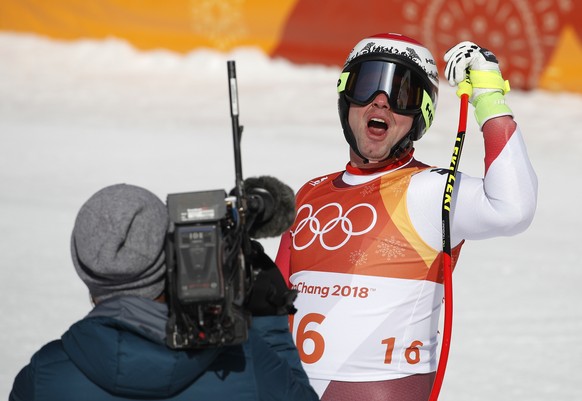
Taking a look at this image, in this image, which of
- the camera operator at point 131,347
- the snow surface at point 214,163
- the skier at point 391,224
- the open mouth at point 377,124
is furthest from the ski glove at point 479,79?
the snow surface at point 214,163

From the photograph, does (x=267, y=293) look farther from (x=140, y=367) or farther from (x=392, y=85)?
(x=392, y=85)

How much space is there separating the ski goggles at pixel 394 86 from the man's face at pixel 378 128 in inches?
0.8

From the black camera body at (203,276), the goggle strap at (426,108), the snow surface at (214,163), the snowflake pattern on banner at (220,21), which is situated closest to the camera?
the black camera body at (203,276)

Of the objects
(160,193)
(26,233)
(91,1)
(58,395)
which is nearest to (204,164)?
(160,193)

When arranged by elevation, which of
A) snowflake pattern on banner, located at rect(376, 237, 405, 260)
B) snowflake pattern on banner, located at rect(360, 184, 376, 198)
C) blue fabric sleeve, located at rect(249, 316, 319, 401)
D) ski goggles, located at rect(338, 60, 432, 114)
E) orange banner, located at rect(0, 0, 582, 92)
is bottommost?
blue fabric sleeve, located at rect(249, 316, 319, 401)

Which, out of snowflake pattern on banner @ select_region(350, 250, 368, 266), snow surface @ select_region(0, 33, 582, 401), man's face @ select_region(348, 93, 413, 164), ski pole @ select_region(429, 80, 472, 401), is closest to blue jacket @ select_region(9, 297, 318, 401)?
ski pole @ select_region(429, 80, 472, 401)

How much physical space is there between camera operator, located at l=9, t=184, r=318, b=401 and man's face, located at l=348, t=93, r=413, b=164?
1.15 metres

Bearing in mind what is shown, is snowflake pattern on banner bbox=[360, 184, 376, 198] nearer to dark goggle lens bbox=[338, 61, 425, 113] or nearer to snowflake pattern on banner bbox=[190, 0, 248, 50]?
dark goggle lens bbox=[338, 61, 425, 113]

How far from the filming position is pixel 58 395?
1987 millimetres

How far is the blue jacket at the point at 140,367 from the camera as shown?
1925 millimetres

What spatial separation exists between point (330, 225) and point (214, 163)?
16.4 feet

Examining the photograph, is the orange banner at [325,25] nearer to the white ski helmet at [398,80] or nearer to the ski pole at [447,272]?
the white ski helmet at [398,80]

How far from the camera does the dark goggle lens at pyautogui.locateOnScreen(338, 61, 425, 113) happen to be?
3096 millimetres

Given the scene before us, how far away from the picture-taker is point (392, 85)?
122 inches
